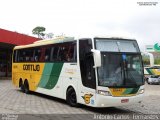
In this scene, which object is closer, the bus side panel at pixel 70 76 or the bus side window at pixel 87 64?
the bus side window at pixel 87 64

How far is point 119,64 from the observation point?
14586 millimetres

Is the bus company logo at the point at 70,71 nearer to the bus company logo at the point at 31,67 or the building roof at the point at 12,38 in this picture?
the bus company logo at the point at 31,67

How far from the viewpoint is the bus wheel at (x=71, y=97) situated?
16.2 meters

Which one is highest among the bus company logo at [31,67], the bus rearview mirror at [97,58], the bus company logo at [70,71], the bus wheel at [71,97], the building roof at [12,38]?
the building roof at [12,38]

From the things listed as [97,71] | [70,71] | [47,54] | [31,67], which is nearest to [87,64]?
[97,71]

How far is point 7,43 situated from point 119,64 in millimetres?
25640

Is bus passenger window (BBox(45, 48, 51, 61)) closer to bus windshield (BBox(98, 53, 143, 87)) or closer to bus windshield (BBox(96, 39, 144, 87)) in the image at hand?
bus windshield (BBox(96, 39, 144, 87))

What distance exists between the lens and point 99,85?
14195 millimetres

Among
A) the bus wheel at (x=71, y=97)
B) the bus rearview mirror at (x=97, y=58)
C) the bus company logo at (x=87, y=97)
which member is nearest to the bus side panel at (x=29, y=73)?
the bus wheel at (x=71, y=97)

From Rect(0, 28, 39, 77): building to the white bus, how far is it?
2011cm

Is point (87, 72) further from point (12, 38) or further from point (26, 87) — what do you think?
point (12, 38)

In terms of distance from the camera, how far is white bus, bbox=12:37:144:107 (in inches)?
559

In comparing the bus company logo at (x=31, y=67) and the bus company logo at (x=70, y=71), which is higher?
the bus company logo at (x=31, y=67)

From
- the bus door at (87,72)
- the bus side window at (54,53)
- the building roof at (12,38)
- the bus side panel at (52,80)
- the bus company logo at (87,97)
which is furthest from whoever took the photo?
the building roof at (12,38)
